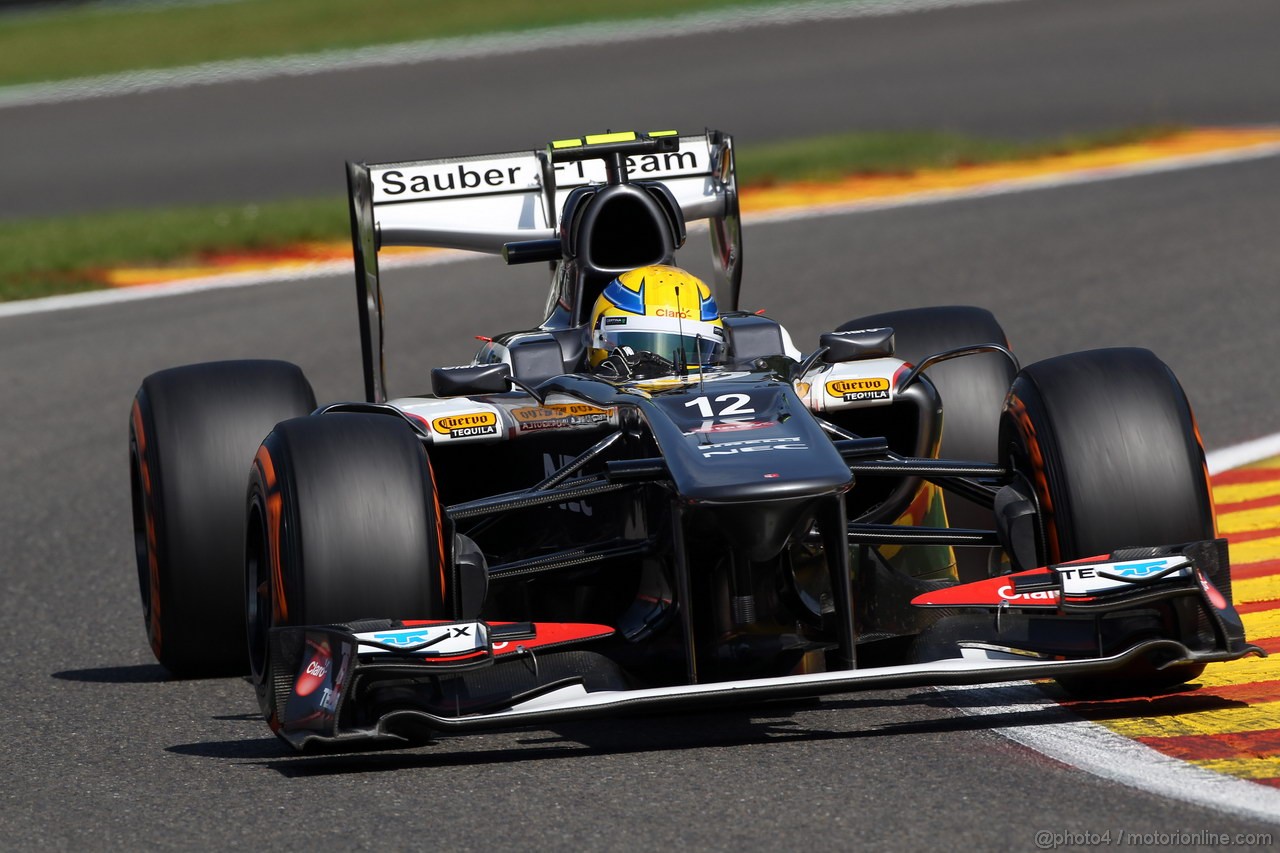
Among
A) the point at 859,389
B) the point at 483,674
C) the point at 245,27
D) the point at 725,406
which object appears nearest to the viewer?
the point at 483,674

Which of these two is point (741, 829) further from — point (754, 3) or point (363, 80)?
point (754, 3)

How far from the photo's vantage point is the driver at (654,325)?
6785 millimetres

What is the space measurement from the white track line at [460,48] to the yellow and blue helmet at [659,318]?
2223 centimetres

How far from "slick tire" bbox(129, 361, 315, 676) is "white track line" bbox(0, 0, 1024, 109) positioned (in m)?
21.8

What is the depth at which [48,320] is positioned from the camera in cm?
1498

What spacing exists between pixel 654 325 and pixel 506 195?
6.21 feet

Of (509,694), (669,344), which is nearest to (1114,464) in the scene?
(669,344)

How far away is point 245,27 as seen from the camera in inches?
1298

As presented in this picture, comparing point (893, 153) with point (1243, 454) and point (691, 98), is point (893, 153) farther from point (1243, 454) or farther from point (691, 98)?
point (1243, 454)

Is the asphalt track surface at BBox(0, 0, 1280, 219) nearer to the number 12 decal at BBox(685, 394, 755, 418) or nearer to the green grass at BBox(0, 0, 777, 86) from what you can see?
the green grass at BBox(0, 0, 777, 86)

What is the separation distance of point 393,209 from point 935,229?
882 cm

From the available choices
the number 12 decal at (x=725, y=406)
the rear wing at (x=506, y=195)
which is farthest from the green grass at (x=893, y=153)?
the number 12 decal at (x=725, y=406)

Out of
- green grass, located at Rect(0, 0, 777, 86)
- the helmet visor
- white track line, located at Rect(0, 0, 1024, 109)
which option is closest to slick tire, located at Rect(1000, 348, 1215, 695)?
the helmet visor

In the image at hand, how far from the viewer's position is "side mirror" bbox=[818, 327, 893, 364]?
6.85 m
